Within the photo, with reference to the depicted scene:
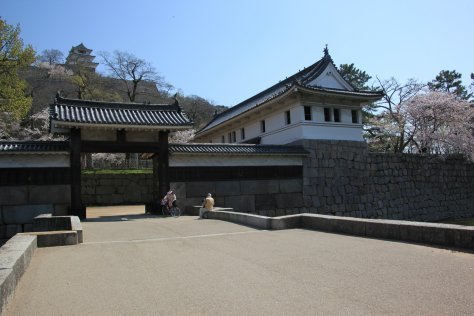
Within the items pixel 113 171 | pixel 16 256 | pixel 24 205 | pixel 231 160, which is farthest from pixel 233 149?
pixel 113 171

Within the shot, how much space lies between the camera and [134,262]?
21.3 feet

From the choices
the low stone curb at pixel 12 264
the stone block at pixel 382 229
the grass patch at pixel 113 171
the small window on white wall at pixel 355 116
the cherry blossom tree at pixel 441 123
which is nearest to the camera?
the low stone curb at pixel 12 264

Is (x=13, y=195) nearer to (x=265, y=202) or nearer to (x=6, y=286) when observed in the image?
(x=265, y=202)

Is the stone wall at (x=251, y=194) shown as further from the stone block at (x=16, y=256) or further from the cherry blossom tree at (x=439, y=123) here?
the cherry blossom tree at (x=439, y=123)

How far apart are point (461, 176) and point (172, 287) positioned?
27604mm

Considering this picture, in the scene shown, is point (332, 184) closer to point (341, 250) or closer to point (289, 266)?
point (341, 250)

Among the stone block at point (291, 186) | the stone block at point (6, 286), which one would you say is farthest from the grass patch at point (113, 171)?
the stone block at point (6, 286)

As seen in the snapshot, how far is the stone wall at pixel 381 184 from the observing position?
64.5 feet

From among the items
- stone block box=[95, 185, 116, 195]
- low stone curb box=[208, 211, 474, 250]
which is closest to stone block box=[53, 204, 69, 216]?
low stone curb box=[208, 211, 474, 250]

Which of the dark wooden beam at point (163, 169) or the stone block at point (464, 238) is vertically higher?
the dark wooden beam at point (163, 169)

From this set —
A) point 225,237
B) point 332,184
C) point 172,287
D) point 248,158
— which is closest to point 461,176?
point 332,184

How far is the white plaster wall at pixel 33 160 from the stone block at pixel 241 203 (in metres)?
7.10

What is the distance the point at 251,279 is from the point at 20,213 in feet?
39.5

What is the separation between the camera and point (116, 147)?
16.2 m
